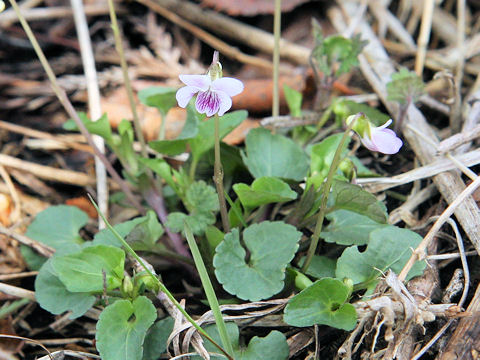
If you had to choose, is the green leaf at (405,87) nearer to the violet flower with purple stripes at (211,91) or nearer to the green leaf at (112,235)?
the violet flower with purple stripes at (211,91)

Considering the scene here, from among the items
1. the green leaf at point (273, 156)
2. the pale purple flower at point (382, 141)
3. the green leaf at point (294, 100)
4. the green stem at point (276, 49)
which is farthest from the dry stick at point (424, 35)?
the pale purple flower at point (382, 141)

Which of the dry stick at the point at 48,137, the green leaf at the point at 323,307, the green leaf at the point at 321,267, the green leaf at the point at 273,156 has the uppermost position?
the green leaf at the point at 273,156

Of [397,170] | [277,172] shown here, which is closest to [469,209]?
[397,170]

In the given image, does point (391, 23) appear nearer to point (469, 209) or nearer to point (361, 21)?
point (361, 21)

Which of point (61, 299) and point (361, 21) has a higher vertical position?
point (361, 21)

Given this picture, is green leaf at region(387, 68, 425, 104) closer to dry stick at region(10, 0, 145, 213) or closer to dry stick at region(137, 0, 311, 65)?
dry stick at region(137, 0, 311, 65)

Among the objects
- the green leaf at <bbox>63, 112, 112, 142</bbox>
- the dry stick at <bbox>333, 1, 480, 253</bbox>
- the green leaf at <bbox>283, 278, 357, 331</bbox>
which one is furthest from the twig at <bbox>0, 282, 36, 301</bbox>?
the dry stick at <bbox>333, 1, 480, 253</bbox>

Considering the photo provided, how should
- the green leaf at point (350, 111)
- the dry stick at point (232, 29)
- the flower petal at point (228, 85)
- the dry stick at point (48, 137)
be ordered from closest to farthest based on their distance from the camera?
1. the flower petal at point (228, 85)
2. the green leaf at point (350, 111)
3. the dry stick at point (48, 137)
4. the dry stick at point (232, 29)
